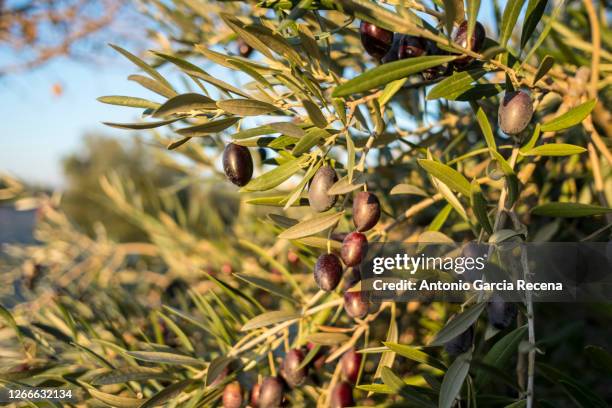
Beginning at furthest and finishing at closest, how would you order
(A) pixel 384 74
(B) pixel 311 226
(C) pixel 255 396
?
(C) pixel 255 396
(B) pixel 311 226
(A) pixel 384 74

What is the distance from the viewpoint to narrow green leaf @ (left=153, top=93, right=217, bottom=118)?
13.5 inches

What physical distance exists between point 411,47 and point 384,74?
0.23ft

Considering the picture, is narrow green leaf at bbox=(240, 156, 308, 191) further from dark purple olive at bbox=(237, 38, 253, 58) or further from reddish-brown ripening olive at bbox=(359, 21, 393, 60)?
dark purple olive at bbox=(237, 38, 253, 58)

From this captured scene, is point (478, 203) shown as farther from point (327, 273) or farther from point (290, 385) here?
point (290, 385)

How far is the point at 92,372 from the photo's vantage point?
0.56 m

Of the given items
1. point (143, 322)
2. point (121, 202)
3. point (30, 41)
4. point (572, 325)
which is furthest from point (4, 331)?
point (30, 41)

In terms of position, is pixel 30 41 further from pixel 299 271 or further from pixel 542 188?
pixel 542 188

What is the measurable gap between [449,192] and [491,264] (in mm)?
87

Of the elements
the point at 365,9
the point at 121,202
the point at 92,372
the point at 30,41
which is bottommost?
the point at 92,372

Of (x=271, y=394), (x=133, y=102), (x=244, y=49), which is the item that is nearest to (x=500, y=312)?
(x=271, y=394)

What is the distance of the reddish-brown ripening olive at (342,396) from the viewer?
1.68 ft

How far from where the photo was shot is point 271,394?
508 millimetres

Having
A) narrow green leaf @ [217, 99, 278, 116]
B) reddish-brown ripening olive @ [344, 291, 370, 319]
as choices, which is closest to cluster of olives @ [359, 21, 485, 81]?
narrow green leaf @ [217, 99, 278, 116]

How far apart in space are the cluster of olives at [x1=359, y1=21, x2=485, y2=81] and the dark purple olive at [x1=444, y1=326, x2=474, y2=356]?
8.7 inches
